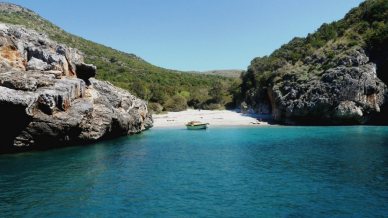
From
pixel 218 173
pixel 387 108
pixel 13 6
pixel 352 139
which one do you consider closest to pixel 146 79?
pixel 13 6

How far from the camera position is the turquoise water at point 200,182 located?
20188 millimetres

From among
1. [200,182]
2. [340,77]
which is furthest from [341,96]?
[200,182]

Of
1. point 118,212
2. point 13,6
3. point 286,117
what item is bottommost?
point 118,212

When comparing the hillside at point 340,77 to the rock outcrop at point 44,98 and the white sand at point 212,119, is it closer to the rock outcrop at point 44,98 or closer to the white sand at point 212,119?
the white sand at point 212,119

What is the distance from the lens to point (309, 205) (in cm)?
2027

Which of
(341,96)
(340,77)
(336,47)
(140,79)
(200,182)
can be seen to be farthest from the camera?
(140,79)

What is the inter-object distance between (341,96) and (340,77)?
382cm

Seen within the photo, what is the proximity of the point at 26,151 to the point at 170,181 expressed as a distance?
70.5 feet

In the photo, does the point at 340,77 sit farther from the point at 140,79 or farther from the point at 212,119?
the point at 140,79

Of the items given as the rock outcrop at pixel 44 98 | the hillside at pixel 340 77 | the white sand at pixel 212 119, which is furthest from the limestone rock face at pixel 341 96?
the rock outcrop at pixel 44 98

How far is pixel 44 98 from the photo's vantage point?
130 ft

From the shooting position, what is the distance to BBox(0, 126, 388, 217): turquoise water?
2019 cm

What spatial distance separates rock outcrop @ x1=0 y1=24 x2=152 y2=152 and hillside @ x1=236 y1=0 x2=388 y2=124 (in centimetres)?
3955

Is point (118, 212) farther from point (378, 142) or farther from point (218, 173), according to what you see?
point (378, 142)
